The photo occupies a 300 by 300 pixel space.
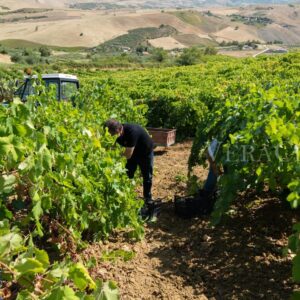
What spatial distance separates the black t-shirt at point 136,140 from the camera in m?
5.72

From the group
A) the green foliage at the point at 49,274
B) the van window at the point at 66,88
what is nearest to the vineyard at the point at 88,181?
the green foliage at the point at 49,274

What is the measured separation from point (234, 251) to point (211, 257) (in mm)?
256

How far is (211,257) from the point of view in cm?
473

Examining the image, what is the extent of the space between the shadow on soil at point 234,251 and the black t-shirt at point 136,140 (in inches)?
34.8

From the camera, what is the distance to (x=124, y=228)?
212 inches

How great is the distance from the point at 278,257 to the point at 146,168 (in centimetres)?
217

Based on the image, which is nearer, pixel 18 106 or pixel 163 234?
pixel 18 106

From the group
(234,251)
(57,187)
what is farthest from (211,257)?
(57,187)

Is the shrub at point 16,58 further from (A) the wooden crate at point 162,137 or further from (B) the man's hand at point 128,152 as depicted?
(B) the man's hand at point 128,152

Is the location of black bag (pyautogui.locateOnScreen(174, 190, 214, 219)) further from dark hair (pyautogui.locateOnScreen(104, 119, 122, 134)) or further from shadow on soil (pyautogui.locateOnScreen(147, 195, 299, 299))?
dark hair (pyautogui.locateOnScreen(104, 119, 122, 134))

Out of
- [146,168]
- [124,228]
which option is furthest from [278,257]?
[146,168]

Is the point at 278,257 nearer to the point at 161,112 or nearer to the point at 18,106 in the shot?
the point at 18,106

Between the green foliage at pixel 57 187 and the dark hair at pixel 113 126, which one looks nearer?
the green foliage at pixel 57 187

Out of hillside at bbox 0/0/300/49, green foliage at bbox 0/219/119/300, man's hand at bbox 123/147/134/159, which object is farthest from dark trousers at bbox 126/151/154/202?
hillside at bbox 0/0/300/49
